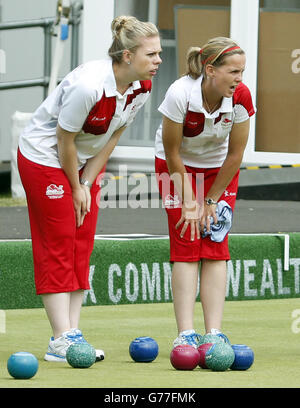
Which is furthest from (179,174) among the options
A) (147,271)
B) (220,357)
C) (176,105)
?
(147,271)

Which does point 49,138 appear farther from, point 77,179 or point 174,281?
point 174,281

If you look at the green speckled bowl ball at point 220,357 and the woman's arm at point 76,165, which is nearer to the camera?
the green speckled bowl ball at point 220,357

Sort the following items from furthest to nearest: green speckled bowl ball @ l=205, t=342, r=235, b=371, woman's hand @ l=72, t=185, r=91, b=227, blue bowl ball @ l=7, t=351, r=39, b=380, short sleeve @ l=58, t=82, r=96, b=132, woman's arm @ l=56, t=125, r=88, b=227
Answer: woman's hand @ l=72, t=185, r=91, b=227 → woman's arm @ l=56, t=125, r=88, b=227 → short sleeve @ l=58, t=82, r=96, b=132 → green speckled bowl ball @ l=205, t=342, r=235, b=371 → blue bowl ball @ l=7, t=351, r=39, b=380

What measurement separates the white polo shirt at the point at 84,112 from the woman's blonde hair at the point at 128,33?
0.07m

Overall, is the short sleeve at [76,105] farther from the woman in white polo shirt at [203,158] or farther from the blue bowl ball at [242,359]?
the blue bowl ball at [242,359]

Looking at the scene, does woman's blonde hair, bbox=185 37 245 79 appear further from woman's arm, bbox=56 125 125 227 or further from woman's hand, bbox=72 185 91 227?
woman's hand, bbox=72 185 91 227

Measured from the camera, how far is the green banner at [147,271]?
5750 mm

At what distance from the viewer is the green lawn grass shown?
3.73 meters

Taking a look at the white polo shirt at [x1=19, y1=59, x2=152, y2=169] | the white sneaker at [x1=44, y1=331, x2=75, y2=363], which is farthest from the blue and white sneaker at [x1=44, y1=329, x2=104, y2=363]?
the white polo shirt at [x1=19, y1=59, x2=152, y2=169]

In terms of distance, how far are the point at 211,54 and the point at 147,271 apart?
2.01m

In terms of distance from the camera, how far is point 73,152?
427 cm

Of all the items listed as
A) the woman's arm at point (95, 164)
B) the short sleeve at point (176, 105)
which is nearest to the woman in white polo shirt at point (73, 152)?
the woman's arm at point (95, 164)

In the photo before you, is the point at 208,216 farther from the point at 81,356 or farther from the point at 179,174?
the point at 81,356
